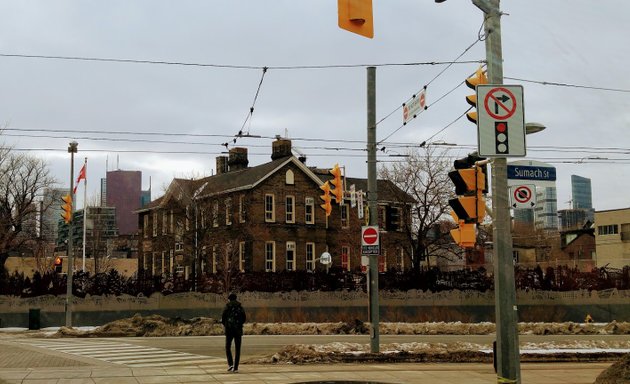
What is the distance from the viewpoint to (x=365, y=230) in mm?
19047

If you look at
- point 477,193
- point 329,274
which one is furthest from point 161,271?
point 477,193

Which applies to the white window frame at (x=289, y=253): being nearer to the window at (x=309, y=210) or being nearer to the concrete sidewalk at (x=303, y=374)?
the window at (x=309, y=210)

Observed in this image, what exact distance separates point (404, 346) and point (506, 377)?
36.1 feet

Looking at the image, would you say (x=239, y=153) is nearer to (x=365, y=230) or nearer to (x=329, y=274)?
(x=329, y=274)

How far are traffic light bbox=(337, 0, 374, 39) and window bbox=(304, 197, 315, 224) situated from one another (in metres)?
48.0

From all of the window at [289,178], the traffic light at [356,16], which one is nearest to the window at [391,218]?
the traffic light at [356,16]

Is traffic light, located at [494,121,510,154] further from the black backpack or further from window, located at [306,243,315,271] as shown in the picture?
window, located at [306,243,315,271]

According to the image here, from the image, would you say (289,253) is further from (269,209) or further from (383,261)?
(383,261)

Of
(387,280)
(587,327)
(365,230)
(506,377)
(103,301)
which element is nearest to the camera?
(506,377)

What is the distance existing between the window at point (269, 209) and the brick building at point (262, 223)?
0.26 ft

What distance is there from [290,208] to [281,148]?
5.21 metres

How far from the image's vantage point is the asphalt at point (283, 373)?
44.7ft

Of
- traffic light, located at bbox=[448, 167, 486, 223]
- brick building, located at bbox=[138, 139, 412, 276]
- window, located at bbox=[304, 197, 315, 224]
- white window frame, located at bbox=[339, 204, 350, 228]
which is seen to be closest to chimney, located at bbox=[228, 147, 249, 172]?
brick building, located at bbox=[138, 139, 412, 276]

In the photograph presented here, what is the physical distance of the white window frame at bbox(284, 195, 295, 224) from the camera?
55781 millimetres
